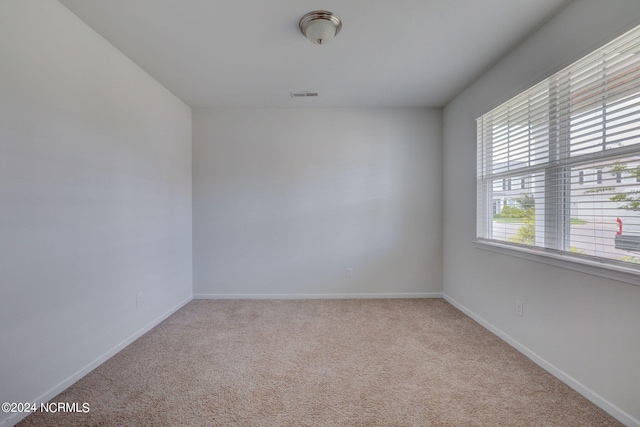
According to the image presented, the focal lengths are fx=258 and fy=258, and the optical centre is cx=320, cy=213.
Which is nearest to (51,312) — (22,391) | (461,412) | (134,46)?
(22,391)

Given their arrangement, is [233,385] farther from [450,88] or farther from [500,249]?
[450,88]

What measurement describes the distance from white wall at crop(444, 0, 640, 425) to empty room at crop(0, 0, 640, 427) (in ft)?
0.05

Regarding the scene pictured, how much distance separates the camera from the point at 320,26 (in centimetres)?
179

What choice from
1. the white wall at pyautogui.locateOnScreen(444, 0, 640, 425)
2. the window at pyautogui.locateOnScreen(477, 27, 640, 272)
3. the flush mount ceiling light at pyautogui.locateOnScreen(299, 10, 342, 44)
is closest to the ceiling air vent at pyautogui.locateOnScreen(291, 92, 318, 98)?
the flush mount ceiling light at pyautogui.locateOnScreen(299, 10, 342, 44)

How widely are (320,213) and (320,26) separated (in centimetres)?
203

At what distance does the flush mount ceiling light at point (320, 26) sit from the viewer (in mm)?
1742

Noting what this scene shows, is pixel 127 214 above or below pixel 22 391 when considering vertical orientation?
above

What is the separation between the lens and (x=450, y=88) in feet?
9.21

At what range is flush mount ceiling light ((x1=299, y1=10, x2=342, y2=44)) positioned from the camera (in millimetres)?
1742

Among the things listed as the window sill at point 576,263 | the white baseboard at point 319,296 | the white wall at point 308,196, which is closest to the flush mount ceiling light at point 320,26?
the white wall at point 308,196

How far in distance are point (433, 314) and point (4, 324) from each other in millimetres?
3320

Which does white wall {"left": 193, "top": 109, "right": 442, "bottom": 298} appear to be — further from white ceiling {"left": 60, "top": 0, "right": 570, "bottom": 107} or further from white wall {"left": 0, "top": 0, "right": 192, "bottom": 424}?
white wall {"left": 0, "top": 0, "right": 192, "bottom": 424}

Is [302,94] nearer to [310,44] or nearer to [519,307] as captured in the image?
[310,44]

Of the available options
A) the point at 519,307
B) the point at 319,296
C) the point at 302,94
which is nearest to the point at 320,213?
the point at 319,296
